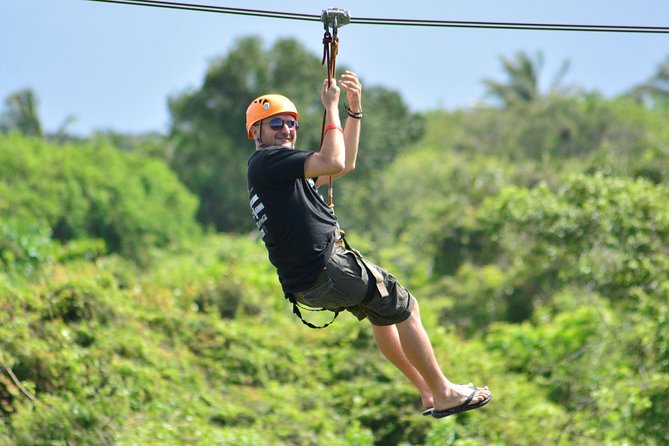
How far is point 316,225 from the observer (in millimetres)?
5273

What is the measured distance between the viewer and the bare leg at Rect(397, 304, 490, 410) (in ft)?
18.0

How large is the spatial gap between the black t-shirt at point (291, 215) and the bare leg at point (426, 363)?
0.60 meters

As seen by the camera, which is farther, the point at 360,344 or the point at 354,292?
the point at 360,344

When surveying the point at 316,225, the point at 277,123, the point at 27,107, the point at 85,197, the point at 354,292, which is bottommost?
the point at 354,292

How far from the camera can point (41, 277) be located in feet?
46.8

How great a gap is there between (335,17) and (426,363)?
1.90m

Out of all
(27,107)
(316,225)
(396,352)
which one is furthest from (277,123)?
(27,107)

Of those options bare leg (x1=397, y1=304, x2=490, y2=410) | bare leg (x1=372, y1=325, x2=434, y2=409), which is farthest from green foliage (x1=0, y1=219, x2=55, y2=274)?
bare leg (x1=397, y1=304, x2=490, y2=410)

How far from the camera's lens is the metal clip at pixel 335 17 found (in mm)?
5457

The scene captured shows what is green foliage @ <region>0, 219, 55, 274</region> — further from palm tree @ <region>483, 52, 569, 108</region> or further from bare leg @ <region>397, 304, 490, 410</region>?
palm tree @ <region>483, 52, 569, 108</region>

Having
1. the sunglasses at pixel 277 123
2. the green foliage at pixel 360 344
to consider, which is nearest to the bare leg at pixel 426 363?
the sunglasses at pixel 277 123

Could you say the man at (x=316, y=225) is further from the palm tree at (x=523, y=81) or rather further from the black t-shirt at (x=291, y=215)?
the palm tree at (x=523, y=81)

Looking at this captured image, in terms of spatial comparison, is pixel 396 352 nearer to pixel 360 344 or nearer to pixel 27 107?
pixel 360 344

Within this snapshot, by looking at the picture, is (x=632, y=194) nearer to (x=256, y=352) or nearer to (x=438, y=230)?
(x=256, y=352)
